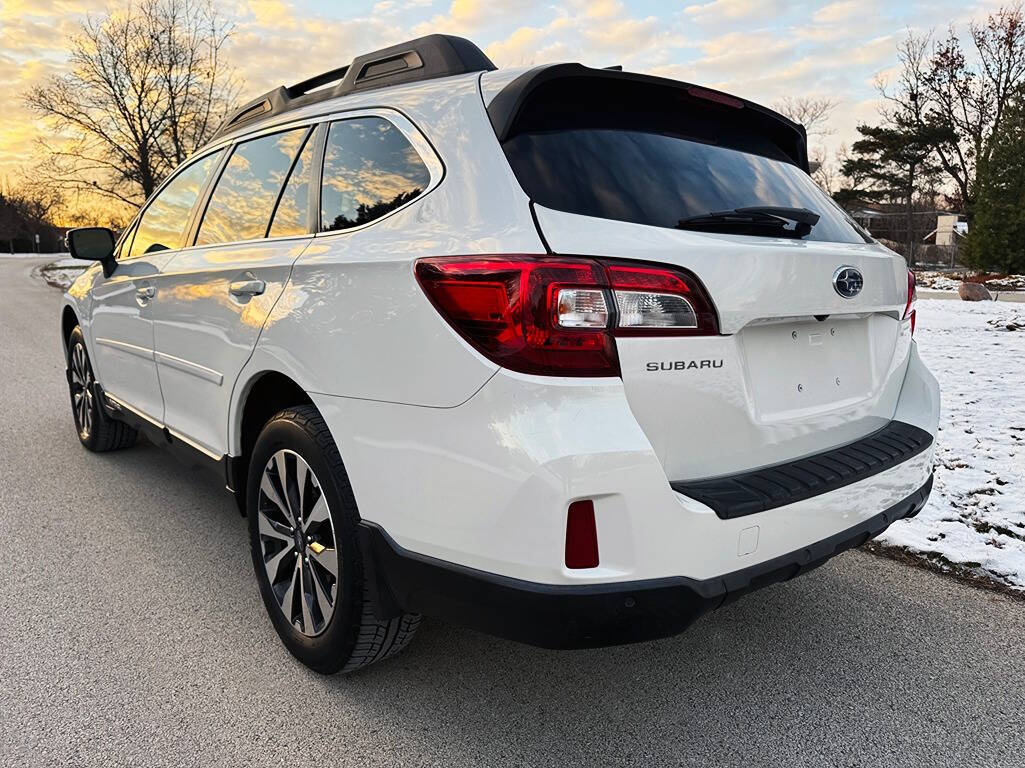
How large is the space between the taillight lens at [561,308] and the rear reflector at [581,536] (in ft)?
1.02

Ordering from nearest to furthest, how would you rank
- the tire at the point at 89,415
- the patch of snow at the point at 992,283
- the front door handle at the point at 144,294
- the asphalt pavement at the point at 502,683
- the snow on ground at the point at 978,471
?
the asphalt pavement at the point at 502,683 → the snow on ground at the point at 978,471 → the front door handle at the point at 144,294 → the tire at the point at 89,415 → the patch of snow at the point at 992,283

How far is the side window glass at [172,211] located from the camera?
144 inches

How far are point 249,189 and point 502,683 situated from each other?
215 centimetres

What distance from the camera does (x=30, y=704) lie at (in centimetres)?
236

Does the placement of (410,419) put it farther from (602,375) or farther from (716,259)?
(716,259)

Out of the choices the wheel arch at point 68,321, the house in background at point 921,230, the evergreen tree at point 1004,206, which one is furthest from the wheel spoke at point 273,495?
the house in background at point 921,230

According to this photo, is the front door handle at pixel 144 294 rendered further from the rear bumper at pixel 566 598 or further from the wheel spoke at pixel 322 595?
the rear bumper at pixel 566 598

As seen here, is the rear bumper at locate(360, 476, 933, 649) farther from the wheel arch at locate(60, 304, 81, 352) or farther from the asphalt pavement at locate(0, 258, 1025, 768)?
the wheel arch at locate(60, 304, 81, 352)

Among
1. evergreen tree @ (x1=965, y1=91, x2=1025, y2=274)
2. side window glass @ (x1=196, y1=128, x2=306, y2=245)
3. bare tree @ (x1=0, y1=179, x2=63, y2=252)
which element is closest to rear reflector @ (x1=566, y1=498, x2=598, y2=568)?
side window glass @ (x1=196, y1=128, x2=306, y2=245)

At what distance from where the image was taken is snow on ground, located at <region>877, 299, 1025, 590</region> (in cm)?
347

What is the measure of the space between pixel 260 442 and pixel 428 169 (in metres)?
1.12

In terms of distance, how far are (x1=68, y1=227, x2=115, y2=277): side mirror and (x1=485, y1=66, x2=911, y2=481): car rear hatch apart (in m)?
3.11

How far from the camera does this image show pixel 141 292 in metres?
3.79

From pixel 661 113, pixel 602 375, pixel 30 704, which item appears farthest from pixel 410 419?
pixel 30 704
